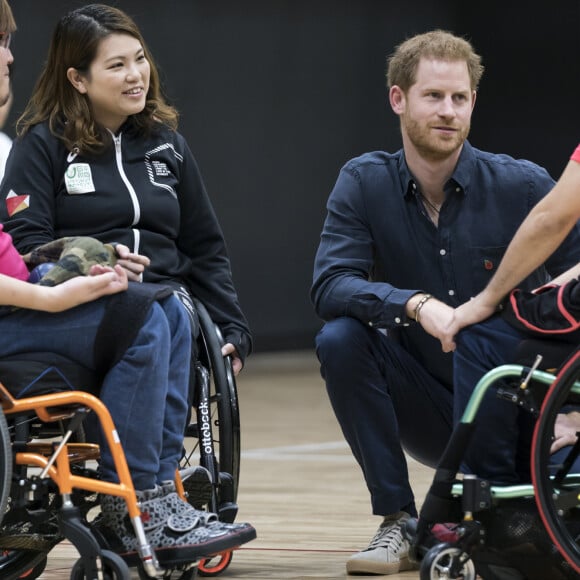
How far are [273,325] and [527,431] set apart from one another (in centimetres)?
616

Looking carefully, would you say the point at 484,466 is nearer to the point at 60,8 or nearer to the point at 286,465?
the point at 286,465

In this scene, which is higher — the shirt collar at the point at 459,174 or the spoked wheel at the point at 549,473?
the shirt collar at the point at 459,174

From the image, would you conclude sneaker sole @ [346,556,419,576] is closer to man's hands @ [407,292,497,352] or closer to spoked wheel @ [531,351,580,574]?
man's hands @ [407,292,497,352]

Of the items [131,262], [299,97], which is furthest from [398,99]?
[299,97]

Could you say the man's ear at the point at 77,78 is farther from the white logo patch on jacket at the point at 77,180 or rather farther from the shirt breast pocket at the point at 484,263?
the shirt breast pocket at the point at 484,263

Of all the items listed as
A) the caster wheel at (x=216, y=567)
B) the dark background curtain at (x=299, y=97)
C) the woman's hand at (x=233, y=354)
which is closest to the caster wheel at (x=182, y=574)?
the caster wheel at (x=216, y=567)

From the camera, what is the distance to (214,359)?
2.85 m

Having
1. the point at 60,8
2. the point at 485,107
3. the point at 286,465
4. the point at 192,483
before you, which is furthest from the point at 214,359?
the point at 485,107

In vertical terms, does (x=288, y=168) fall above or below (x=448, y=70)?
below

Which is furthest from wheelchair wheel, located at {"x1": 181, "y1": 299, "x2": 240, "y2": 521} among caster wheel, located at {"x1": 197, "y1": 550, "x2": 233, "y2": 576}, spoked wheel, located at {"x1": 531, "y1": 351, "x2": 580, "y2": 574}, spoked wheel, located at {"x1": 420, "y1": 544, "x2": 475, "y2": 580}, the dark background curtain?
the dark background curtain

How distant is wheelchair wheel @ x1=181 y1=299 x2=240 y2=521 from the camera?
2.84m

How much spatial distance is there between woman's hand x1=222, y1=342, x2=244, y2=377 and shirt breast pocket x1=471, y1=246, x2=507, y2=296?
1.79 ft

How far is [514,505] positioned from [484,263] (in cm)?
76

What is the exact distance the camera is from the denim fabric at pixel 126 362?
2.43 metres
